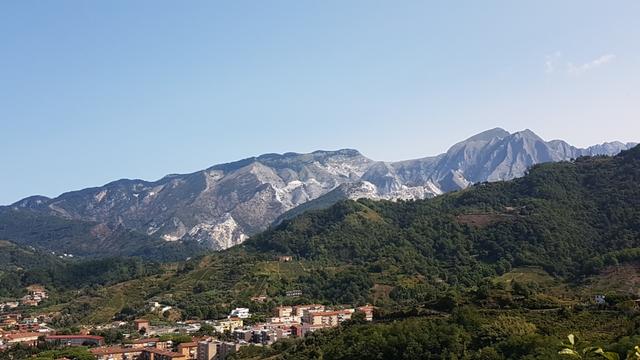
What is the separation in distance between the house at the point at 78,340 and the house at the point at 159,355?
1229 cm

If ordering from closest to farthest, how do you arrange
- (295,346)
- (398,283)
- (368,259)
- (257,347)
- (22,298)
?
1. (295,346)
2. (257,347)
3. (398,283)
4. (368,259)
5. (22,298)

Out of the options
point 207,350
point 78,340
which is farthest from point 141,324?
point 207,350

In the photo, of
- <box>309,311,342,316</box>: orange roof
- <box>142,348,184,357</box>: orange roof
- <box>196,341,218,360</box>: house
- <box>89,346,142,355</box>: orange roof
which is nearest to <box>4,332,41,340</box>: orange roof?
<box>89,346,142,355</box>: orange roof

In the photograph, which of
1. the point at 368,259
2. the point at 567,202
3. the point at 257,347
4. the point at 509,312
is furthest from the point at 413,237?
the point at 509,312

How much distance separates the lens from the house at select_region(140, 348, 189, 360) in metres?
76.2

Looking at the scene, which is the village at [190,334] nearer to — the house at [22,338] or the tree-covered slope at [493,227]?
the house at [22,338]

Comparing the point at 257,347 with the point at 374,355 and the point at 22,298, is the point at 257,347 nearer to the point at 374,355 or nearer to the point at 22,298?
the point at 374,355

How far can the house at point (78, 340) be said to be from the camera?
8919 centimetres

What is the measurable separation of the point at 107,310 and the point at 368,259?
54.3m

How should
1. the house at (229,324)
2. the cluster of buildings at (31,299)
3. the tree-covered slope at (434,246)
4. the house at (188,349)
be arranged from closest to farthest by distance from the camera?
the house at (188,349), the house at (229,324), the tree-covered slope at (434,246), the cluster of buildings at (31,299)

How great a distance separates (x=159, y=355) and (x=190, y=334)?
1493 cm

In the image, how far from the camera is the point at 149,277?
146 metres

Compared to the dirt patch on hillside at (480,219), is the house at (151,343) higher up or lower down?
lower down

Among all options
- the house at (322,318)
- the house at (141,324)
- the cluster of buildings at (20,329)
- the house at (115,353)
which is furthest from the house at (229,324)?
the cluster of buildings at (20,329)
